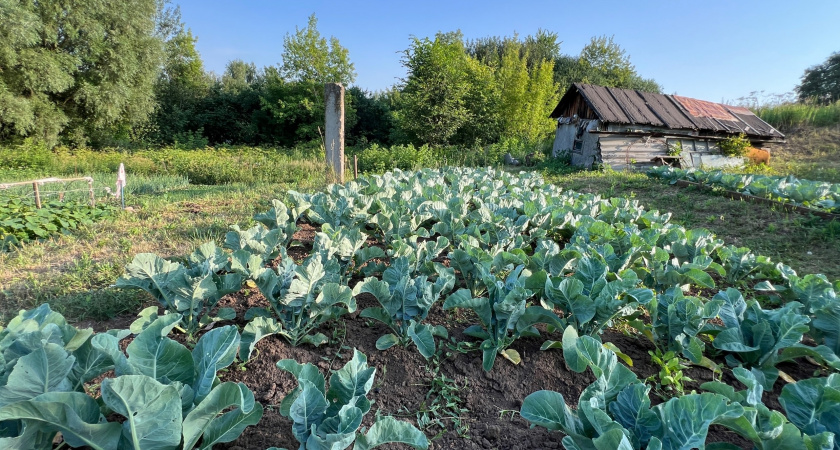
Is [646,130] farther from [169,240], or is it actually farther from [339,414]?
[339,414]

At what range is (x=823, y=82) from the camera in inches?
1117

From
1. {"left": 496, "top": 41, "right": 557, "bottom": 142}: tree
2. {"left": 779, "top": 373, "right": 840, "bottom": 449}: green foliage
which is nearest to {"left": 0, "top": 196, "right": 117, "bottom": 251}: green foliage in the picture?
{"left": 779, "top": 373, "right": 840, "bottom": 449}: green foliage

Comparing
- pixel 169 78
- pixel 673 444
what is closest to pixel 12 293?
pixel 673 444

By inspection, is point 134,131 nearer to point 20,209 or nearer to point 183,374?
point 20,209

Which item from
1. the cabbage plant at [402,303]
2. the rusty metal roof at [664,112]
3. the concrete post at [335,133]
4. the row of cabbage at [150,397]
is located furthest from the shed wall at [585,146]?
the row of cabbage at [150,397]

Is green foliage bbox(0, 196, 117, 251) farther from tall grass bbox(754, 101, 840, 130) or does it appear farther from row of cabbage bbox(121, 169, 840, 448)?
tall grass bbox(754, 101, 840, 130)

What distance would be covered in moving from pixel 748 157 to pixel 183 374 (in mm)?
19906

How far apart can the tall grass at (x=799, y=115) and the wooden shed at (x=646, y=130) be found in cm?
445

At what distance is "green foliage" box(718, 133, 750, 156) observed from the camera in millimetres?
15164

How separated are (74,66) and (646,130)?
2387 cm

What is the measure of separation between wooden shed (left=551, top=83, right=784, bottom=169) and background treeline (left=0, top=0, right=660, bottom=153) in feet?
17.1

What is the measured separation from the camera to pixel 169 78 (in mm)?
28016

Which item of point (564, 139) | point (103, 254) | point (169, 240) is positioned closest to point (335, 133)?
point (169, 240)

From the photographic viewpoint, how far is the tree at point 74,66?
15141 millimetres
